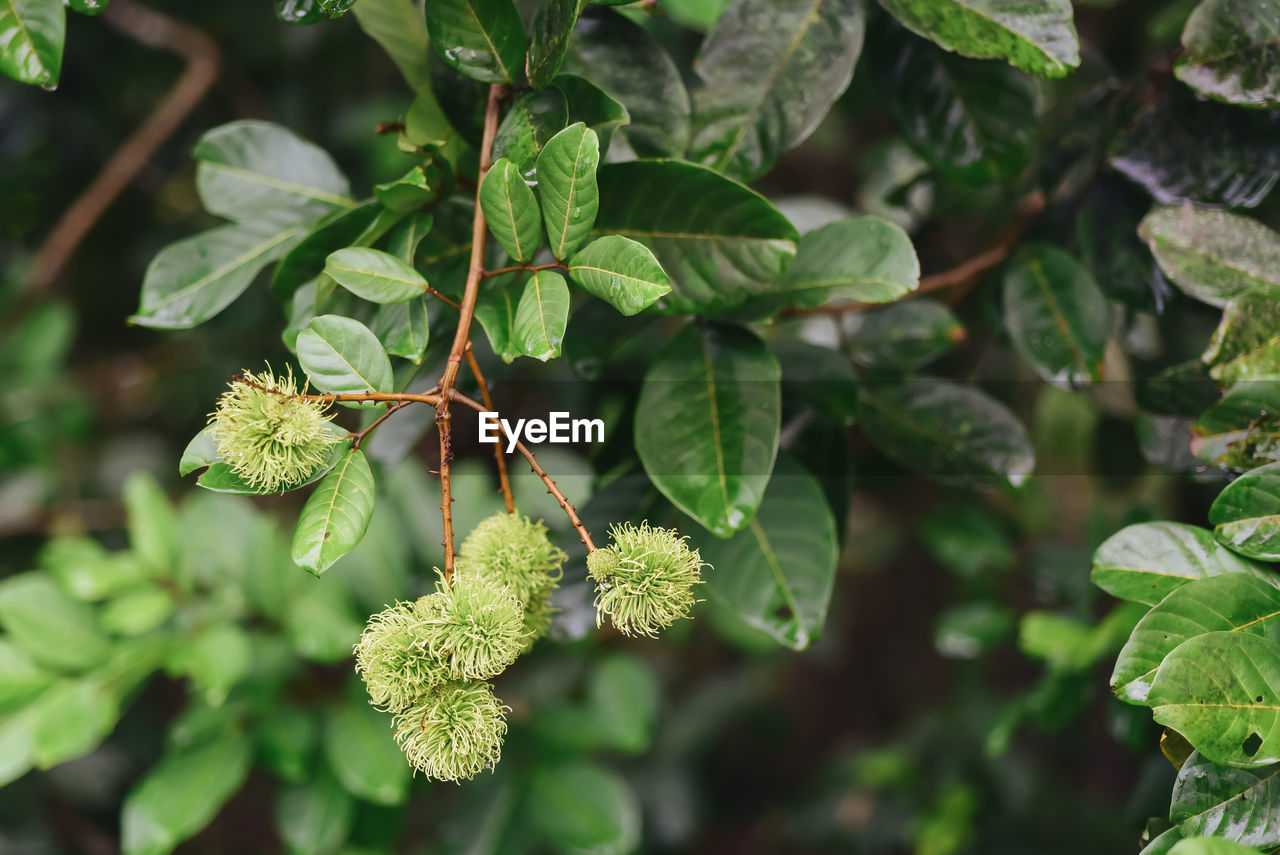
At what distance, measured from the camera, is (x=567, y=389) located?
110 cm

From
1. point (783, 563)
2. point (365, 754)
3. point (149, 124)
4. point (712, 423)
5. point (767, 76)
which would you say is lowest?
point (365, 754)

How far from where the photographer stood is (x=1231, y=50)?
26.7 inches

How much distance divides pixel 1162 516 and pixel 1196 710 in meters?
0.61

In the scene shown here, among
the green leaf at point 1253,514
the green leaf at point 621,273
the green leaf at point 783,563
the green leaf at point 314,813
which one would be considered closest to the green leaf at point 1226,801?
the green leaf at point 1253,514

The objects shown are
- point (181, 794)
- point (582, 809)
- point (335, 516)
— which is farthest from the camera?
point (582, 809)

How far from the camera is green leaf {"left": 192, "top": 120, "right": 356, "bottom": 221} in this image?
782 mm

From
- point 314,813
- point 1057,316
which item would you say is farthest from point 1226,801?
point 314,813

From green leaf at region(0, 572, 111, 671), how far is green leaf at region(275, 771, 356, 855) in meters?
0.32

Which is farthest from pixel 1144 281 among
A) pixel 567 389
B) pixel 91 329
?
pixel 91 329

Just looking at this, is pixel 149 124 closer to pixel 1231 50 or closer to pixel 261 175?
pixel 261 175

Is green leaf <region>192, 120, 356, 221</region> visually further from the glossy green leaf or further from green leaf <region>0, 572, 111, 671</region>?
green leaf <region>0, 572, 111, 671</region>

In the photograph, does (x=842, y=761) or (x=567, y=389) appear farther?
(x=842, y=761)

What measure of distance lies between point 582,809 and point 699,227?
923 mm

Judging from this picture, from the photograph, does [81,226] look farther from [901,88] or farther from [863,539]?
[863,539]
